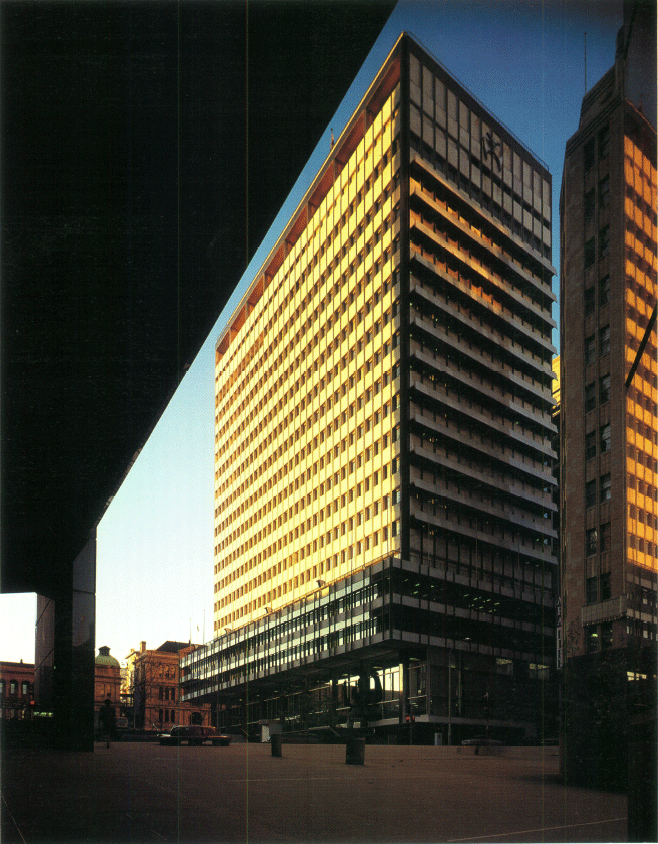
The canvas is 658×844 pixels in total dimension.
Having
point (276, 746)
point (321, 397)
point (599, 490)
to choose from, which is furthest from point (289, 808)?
point (321, 397)

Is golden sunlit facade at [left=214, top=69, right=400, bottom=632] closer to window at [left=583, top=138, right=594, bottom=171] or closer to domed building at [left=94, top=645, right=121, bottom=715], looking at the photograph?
domed building at [left=94, top=645, right=121, bottom=715]

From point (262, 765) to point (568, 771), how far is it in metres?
7.09

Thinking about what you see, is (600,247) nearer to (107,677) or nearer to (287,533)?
(287,533)

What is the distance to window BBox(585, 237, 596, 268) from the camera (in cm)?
3198

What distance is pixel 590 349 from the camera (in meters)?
32.6

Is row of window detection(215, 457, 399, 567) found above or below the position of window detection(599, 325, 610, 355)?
below

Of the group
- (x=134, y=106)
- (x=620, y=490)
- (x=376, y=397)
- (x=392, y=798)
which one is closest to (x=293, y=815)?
(x=392, y=798)

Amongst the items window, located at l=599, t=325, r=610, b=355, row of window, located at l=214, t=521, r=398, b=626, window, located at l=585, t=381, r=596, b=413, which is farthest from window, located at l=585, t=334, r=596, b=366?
row of window, located at l=214, t=521, r=398, b=626

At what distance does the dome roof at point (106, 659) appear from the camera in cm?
11619

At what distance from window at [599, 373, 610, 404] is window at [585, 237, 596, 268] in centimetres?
426

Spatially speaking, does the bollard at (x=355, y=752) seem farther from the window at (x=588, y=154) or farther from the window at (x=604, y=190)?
the window at (x=588, y=154)

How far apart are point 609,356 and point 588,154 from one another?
832 centimetres

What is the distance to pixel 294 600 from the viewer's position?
83250mm

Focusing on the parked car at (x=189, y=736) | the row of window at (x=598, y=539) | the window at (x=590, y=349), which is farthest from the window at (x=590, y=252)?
the parked car at (x=189, y=736)
